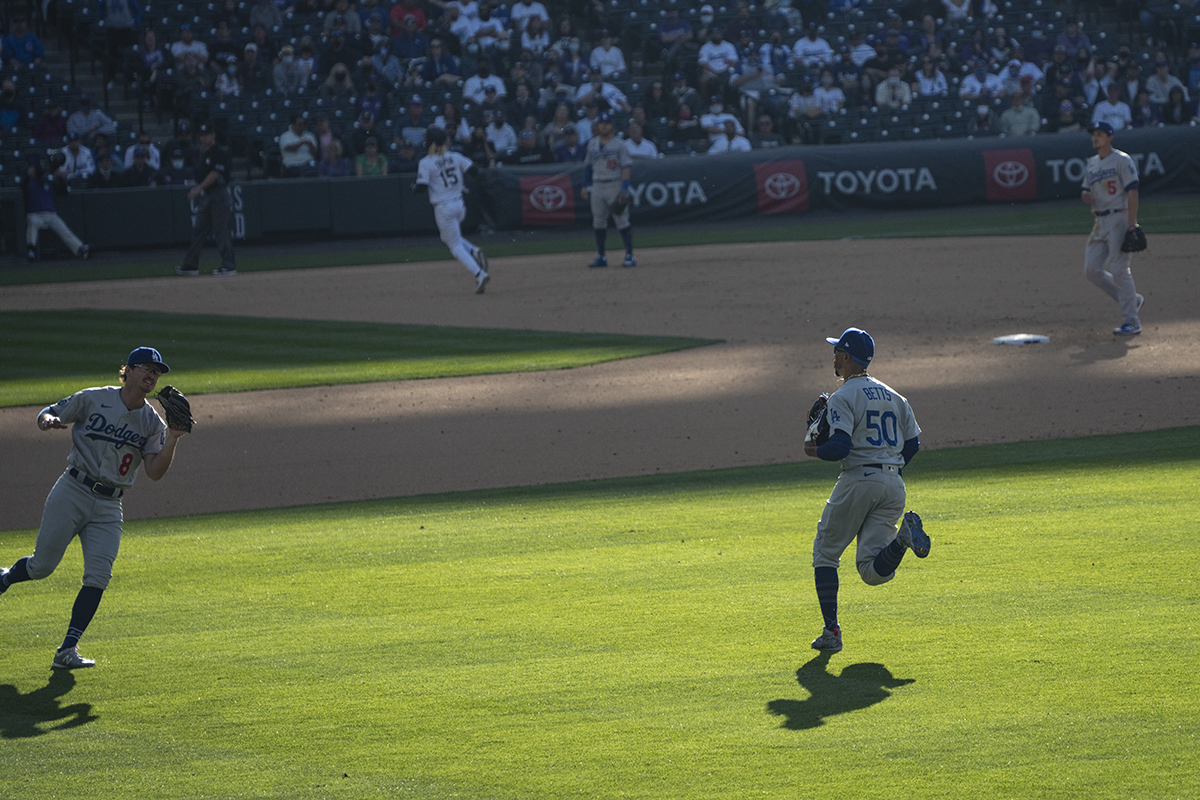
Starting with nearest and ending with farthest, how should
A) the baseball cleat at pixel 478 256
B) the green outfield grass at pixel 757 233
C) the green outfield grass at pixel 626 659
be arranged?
the green outfield grass at pixel 626 659 < the baseball cleat at pixel 478 256 < the green outfield grass at pixel 757 233

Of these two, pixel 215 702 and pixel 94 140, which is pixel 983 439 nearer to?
pixel 215 702

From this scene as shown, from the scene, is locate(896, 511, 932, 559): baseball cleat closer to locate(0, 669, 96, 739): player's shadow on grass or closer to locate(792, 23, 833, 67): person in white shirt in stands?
locate(0, 669, 96, 739): player's shadow on grass

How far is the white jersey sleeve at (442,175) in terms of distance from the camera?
20.1 meters

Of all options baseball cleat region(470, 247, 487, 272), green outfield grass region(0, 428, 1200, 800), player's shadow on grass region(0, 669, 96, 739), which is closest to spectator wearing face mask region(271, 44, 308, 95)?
baseball cleat region(470, 247, 487, 272)

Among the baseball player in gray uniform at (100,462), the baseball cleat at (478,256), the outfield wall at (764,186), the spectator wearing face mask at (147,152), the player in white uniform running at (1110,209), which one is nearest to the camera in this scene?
the baseball player in gray uniform at (100,462)

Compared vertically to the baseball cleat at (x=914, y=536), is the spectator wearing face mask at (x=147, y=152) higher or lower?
higher

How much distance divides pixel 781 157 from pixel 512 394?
16.7 m

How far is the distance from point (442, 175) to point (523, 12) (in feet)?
45.9

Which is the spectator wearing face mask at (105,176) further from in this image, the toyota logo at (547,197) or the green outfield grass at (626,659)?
the green outfield grass at (626,659)

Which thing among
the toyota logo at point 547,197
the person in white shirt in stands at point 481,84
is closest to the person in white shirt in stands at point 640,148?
the toyota logo at point 547,197

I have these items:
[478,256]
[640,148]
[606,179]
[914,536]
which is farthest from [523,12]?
[914,536]

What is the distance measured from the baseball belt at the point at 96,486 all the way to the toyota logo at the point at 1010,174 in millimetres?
25208

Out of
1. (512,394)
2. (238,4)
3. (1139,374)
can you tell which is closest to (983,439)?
(1139,374)

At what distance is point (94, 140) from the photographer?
2692cm
